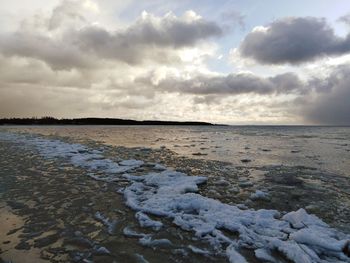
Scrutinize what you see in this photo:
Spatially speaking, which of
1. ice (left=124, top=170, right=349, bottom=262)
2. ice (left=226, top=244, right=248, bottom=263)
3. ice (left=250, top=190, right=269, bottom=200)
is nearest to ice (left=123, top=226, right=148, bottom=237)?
ice (left=124, top=170, right=349, bottom=262)

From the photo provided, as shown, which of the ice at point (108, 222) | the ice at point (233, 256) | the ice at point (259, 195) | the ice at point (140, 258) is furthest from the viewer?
the ice at point (259, 195)

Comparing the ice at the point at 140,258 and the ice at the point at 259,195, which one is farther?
the ice at the point at 259,195

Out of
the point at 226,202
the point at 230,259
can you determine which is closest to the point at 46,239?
the point at 230,259

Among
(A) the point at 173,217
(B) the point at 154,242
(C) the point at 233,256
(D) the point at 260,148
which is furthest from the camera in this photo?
(D) the point at 260,148

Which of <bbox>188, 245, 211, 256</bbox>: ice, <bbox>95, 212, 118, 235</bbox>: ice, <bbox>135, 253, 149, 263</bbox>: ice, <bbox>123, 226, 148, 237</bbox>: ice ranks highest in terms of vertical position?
<bbox>95, 212, 118, 235</bbox>: ice

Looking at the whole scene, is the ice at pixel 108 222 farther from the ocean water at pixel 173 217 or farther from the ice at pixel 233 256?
the ice at pixel 233 256

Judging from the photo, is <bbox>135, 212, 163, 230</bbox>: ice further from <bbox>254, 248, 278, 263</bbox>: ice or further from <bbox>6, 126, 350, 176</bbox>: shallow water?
<bbox>6, 126, 350, 176</bbox>: shallow water

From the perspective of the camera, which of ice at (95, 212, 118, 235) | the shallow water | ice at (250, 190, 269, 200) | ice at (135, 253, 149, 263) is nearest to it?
ice at (135, 253, 149, 263)

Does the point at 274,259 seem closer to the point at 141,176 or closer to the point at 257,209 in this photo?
the point at 257,209

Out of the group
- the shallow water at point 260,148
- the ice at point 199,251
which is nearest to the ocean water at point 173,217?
the ice at point 199,251

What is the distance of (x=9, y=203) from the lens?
25.3 feet

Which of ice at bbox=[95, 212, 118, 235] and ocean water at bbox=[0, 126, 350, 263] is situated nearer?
ocean water at bbox=[0, 126, 350, 263]

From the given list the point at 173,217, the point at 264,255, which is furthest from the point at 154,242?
the point at 264,255

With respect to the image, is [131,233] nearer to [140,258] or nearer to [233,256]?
[140,258]
